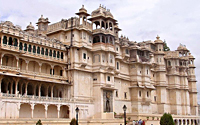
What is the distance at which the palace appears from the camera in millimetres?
40812

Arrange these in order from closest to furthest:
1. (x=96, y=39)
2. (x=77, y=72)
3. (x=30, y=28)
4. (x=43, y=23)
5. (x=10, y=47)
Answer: (x=10, y=47) → (x=77, y=72) → (x=96, y=39) → (x=43, y=23) → (x=30, y=28)

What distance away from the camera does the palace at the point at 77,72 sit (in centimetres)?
4081

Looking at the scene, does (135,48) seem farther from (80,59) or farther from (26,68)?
(26,68)

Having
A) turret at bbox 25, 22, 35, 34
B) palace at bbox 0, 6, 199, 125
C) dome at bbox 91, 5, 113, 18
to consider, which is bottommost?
Result: palace at bbox 0, 6, 199, 125

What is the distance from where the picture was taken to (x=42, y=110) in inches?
1737

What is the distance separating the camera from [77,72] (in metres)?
50.1

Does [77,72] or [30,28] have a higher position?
[30,28]

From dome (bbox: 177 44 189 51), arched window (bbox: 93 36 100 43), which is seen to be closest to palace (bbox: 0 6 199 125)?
arched window (bbox: 93 36 100 43)

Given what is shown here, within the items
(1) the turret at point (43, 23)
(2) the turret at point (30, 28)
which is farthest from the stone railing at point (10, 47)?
(2) the turret at point (30, 28)

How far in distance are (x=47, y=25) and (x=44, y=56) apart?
11.4 m

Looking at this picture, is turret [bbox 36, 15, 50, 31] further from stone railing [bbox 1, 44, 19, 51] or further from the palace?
stone railing [bbox 1, 44, 19, 51]

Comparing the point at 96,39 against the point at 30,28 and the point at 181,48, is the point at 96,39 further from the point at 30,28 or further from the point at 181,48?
the point at 181,48

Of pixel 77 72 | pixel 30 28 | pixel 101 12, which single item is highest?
pixel 101 12

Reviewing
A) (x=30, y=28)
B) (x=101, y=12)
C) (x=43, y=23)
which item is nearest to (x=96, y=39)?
(x=101, y=12)
